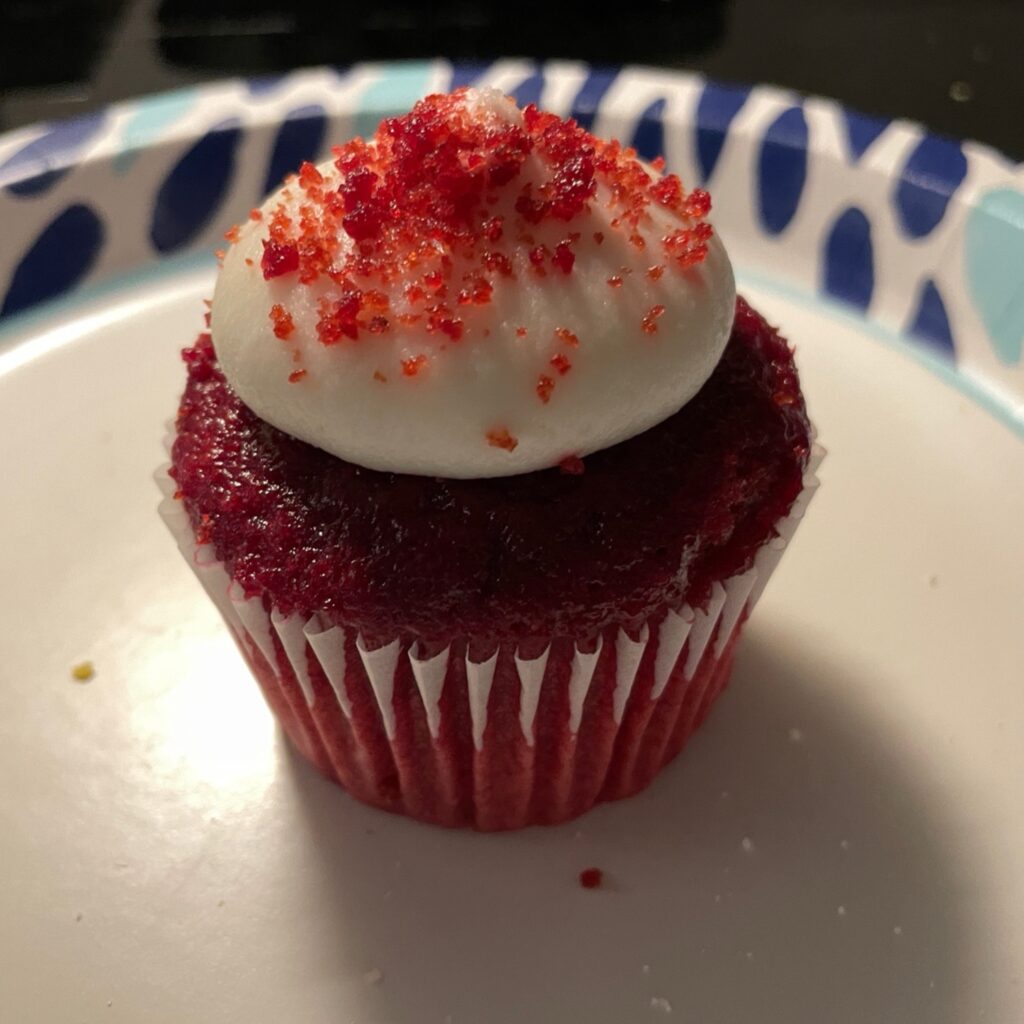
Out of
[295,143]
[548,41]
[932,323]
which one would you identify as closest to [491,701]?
[932,323]

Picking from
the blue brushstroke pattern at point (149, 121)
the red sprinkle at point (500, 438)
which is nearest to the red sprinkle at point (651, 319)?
the red sprinkle at point (500, 438)

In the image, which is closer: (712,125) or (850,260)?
(850,260)

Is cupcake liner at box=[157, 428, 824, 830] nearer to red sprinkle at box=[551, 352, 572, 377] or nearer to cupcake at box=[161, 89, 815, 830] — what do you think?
cupcake at box=[161, 89, 815, 830]

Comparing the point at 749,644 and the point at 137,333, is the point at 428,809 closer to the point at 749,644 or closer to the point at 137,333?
the point at 749,644

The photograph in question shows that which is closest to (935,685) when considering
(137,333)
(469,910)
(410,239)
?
(469,910)

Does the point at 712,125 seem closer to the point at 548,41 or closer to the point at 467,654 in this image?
the point at 548,41

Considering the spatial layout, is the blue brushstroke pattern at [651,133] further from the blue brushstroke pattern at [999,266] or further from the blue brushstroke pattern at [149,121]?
the blue brushstroke pattern at [149,121]
